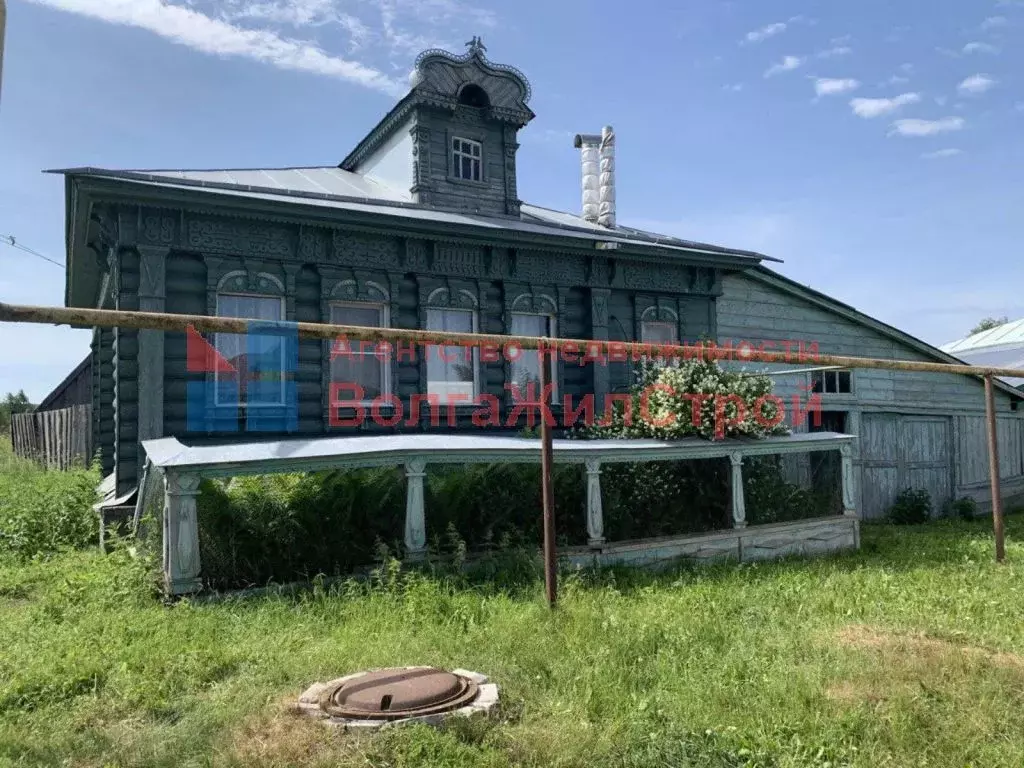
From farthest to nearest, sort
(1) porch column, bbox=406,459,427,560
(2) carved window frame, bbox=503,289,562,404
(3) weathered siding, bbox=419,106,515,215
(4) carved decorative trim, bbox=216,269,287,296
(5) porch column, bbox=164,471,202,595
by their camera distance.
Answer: (3) weathered siding, bbox=419,106,515,215 → (2) carved window frame, bbox=503,289,562,404 → (4) carved decorative trim, bbox=216,269,287,296 → (1) porch column, bbox=406,459,427,560 → (5) porch column, bbox=164,471,202,595

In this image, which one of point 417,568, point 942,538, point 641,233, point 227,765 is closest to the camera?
point 227,765

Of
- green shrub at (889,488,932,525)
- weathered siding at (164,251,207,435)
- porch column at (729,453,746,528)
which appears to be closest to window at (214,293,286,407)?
weathered siding at (164,251,207,435)

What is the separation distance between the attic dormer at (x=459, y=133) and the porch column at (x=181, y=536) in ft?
21.2

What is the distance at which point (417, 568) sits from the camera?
700 cm

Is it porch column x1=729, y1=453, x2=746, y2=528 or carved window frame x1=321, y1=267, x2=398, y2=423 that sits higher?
carved window frame x1=321, y1=267, x2=398, y2=423

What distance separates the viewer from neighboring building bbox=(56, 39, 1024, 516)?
29.5 ft

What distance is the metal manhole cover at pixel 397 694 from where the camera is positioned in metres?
3.86

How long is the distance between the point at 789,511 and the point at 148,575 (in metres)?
7.87

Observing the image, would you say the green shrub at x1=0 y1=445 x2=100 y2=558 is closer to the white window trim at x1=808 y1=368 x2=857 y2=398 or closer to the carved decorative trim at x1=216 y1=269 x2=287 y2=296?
the carved decorative trim at x1=216 y1=269 x2=287 y2=296

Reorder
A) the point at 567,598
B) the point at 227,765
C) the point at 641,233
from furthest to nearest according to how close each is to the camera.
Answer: the point at 641,233 < the point at 567,598 < the point at 227,765

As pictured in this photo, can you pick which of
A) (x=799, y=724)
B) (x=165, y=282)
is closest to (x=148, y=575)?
(x=165, y=282)

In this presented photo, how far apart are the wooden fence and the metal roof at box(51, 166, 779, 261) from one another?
21.7ft

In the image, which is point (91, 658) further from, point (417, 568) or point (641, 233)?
point (641, 233)

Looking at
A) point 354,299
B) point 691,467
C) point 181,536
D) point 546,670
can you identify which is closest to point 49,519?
point 181,536
